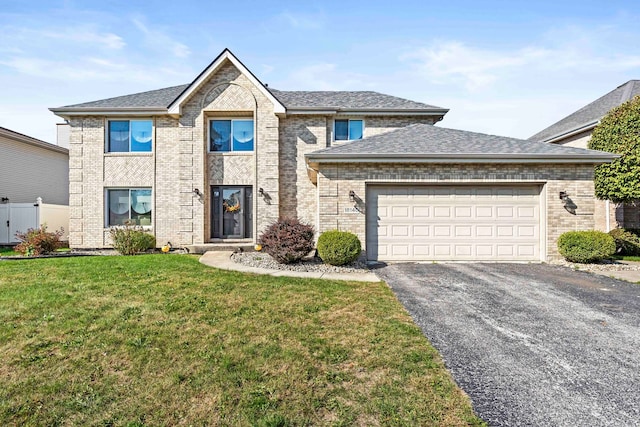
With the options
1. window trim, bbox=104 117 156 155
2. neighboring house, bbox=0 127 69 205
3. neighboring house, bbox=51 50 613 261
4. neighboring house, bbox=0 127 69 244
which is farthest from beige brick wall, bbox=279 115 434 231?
neighboring house, bbox=0 127 69 205

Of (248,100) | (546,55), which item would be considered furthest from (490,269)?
(248,100)

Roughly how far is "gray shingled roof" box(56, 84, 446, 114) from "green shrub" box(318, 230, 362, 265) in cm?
715

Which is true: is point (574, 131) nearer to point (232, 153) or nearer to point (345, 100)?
point (345, 100)

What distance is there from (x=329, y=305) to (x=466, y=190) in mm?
7089

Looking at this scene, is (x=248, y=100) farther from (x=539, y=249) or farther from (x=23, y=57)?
(x=539, y=249)

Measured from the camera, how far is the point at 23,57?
10570 millimetres

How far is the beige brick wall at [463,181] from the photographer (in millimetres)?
10180

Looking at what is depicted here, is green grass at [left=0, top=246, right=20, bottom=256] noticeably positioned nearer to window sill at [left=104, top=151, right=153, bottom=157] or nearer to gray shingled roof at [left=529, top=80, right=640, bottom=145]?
window sill at [left=104, top=151, right=153, bottom=157]

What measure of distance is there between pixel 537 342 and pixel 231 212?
→ 1232cm

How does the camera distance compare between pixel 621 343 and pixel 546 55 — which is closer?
pixel 621 343

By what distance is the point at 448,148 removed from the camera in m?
10.5

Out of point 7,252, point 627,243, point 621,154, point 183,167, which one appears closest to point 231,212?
point 183,167

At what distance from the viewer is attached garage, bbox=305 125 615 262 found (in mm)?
10188

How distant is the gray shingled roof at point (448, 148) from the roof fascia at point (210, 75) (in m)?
4.50
